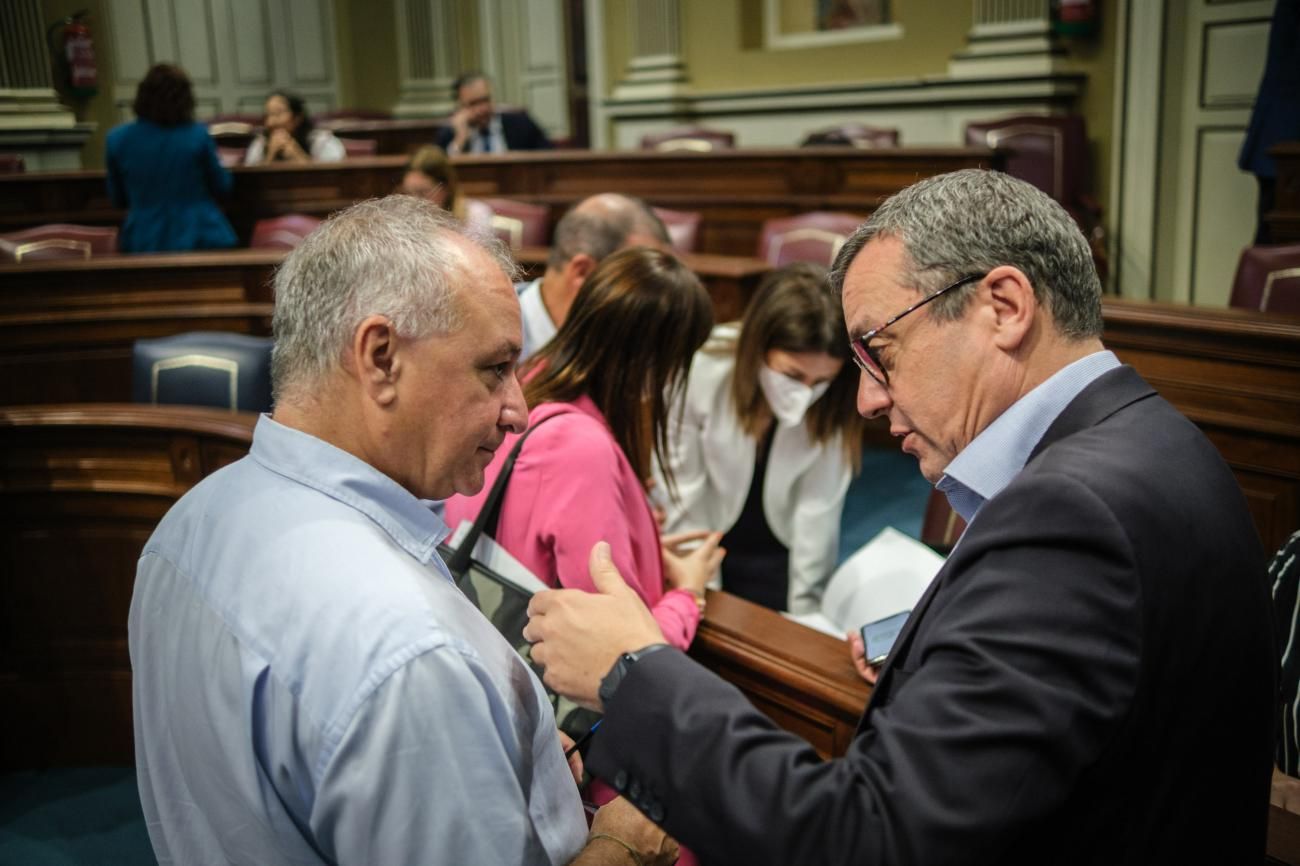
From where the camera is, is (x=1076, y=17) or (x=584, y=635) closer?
(x=584, y=635)

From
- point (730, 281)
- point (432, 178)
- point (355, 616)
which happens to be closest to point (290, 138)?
point (432, 178)

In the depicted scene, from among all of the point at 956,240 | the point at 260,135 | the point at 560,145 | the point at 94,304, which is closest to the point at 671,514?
the point at 956,240

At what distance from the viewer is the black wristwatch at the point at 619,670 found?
98cm

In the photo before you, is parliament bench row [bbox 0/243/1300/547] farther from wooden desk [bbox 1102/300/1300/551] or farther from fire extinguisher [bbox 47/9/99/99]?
fire extinguisher [bbox 47/9/99/99]

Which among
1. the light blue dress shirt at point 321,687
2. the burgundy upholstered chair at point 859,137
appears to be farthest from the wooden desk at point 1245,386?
the burgundy upholstered chair at point 859,137

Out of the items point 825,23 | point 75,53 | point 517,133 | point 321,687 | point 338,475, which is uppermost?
point 75,53

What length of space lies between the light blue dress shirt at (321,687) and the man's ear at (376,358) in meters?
0.07

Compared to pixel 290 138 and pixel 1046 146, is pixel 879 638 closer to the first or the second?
pixel 1046 146

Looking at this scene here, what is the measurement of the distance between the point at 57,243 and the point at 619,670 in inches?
203

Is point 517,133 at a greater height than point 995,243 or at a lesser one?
greater

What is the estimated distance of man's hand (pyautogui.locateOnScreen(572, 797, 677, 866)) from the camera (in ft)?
3.61

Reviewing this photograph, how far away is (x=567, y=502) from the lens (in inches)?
61.9

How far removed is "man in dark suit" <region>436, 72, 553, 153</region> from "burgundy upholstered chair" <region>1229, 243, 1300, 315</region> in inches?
194

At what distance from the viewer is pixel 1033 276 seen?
990mm
